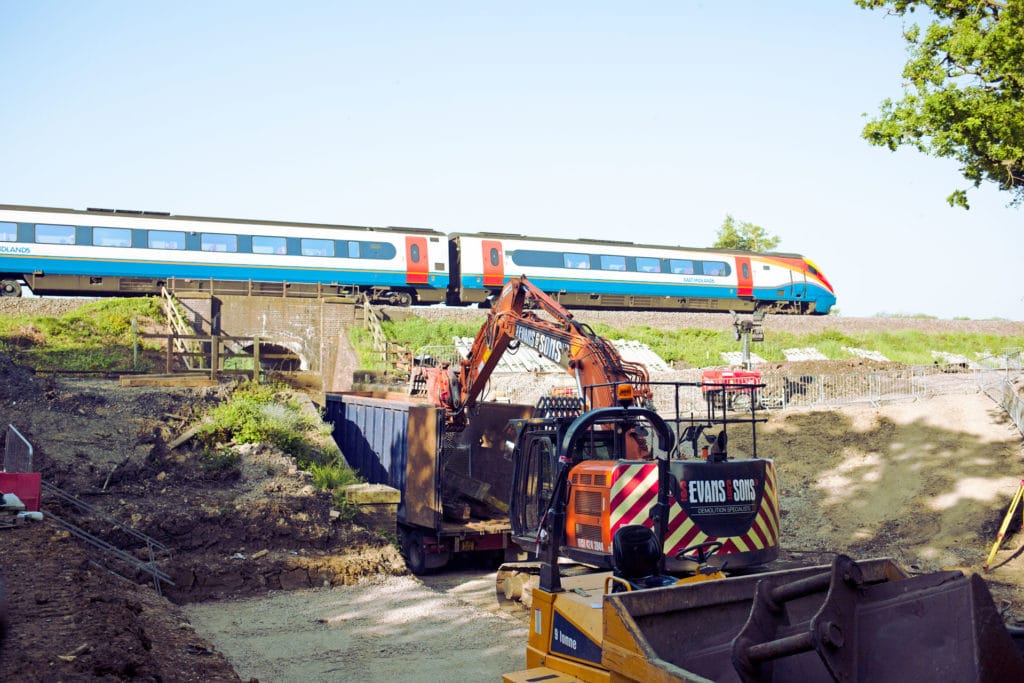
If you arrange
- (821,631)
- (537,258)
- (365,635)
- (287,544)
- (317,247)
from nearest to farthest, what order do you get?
(821,631)
(365,635)
(287,544)
(317,247)
(537,258)

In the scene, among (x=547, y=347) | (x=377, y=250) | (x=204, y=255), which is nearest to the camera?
(x=547, y=347)

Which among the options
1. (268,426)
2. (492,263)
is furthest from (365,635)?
(492,263)

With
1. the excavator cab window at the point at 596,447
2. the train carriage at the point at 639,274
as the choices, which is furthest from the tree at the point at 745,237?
the excavator cab window at the point at 596,447

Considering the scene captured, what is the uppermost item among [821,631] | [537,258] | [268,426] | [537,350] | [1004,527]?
[537,258]

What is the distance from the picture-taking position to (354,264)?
107ft

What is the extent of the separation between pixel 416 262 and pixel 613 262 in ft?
27.5

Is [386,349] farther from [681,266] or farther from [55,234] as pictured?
[681,266]

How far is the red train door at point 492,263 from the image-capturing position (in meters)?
34.7

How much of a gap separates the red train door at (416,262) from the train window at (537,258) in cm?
338

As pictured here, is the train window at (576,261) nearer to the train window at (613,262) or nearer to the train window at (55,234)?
the train window at (613,262)

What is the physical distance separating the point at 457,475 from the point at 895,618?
1108 cm

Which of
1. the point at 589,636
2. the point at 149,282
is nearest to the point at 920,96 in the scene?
the point at 589,636

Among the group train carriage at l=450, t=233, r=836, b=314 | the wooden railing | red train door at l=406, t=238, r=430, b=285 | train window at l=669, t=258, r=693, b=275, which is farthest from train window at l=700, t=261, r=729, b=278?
the wooden railing

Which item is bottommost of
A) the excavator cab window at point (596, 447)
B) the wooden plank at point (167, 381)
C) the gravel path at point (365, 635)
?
the gravel path at point (365, 635)
